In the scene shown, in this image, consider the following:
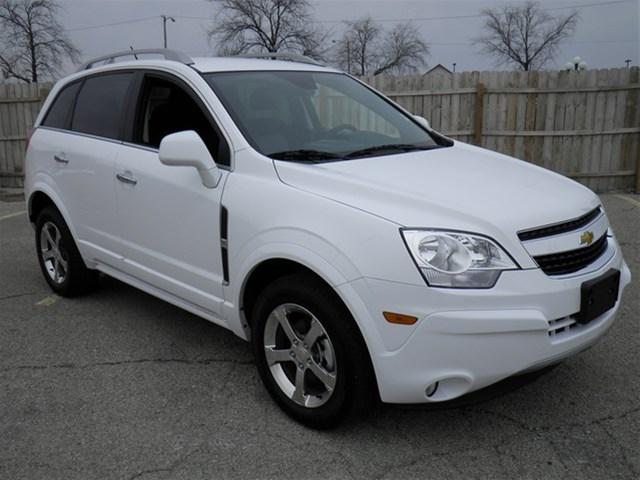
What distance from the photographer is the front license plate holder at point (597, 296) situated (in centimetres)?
272

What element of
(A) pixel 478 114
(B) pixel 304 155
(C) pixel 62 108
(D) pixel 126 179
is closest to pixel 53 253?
(C) pixel 62 108

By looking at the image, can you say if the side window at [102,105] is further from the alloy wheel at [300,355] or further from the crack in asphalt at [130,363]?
the alloy wheel at [300,355]

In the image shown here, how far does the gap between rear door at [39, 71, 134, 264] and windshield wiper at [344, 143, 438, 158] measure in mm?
1672

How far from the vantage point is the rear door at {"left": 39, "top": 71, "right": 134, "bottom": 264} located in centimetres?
420

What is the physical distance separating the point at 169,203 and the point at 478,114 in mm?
7654

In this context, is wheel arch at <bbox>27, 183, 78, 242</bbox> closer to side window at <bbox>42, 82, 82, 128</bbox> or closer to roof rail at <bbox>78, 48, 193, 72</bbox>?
side window at <bbox>42, 82, 82, 128</bbox>

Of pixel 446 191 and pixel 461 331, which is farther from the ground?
pixel 446 191

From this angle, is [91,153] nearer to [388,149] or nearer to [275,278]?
[275,278]

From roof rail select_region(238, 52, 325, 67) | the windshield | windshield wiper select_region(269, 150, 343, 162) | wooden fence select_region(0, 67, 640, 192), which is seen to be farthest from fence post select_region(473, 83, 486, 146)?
windshield wiper select_region(269, 150, 343, 162)

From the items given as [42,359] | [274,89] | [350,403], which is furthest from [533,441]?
[42,359]

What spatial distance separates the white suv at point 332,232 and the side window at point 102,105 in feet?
0.06

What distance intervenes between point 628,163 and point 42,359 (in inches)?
365

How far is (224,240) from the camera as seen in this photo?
326 cm

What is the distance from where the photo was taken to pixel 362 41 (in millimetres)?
53094
